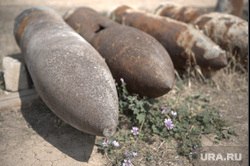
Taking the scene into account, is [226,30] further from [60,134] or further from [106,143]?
[60,134]

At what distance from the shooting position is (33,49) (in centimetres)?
252

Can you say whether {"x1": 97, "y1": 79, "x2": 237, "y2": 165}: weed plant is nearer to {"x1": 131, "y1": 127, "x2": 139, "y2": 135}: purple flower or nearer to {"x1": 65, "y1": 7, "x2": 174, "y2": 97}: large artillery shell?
{"x1": 131, "y1": 127, "x2": 139, "y2": 135}: purple flower

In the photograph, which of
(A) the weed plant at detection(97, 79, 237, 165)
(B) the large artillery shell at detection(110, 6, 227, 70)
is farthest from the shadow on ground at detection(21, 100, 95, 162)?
(B) the large artillery shell at detection(110, 6, 227, 70)

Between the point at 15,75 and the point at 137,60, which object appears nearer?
the point at 137,60

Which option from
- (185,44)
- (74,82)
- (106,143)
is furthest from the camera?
(185,44)

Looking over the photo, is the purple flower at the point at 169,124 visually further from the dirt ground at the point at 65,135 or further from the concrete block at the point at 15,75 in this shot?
the concrete block at the point at 15,75

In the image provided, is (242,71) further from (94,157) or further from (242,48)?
(94,157)

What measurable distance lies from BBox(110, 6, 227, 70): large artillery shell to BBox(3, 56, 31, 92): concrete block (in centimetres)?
190

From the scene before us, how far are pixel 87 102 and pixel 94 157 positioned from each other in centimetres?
60

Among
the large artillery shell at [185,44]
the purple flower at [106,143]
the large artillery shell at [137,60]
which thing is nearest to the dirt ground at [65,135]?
the purple flower at [106,143]

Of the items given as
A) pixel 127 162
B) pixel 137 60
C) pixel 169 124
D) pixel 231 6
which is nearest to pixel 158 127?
pixel 169 124

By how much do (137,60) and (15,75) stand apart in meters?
1.70

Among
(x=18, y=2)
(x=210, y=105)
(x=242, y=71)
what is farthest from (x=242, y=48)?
(x=18, y=2)

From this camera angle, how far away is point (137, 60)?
98.7 inches
